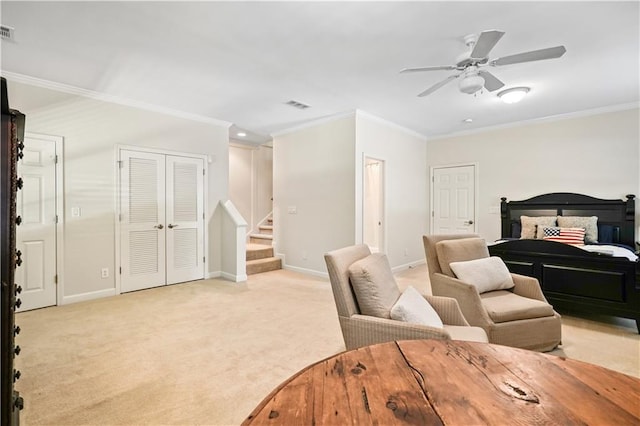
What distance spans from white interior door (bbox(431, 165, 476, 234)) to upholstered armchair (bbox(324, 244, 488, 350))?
4.29m

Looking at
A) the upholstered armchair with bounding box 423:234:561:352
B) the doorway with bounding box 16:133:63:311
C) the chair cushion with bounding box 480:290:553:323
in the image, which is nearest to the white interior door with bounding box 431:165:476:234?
the upholstered armchair with bounding box 423:234:561:352

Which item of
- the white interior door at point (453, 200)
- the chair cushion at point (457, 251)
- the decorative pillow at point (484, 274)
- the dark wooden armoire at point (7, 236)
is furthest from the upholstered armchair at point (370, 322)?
the white interior door at point (453, 200)

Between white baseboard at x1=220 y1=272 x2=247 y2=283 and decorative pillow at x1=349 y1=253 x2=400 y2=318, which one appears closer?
decorative pillow at x1=349 y1=253 x2=400 y2=318

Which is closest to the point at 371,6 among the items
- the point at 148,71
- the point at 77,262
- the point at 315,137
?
the point at 148,71

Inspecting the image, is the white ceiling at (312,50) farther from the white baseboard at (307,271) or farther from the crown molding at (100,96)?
the white baseboard at (307,271)

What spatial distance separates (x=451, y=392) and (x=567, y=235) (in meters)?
4.36

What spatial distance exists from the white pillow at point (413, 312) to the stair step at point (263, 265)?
12.6ft

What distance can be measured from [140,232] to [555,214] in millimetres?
6117

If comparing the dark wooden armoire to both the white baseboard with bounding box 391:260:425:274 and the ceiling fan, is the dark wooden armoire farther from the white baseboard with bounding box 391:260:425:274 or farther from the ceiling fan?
the white baseboard with bounding box 391:260:425:274

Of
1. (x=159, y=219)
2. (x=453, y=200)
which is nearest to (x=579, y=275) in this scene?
(x=453, y=200)

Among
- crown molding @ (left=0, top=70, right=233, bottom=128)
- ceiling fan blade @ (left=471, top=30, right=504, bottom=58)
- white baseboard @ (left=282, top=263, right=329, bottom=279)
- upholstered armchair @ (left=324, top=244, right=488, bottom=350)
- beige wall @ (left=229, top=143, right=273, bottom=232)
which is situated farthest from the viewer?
beige wall @ (left=229, top=143, right=273, bottom=232)

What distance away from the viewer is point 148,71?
331cm

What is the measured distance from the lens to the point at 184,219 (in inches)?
186

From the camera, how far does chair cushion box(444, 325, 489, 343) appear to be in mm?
1711
